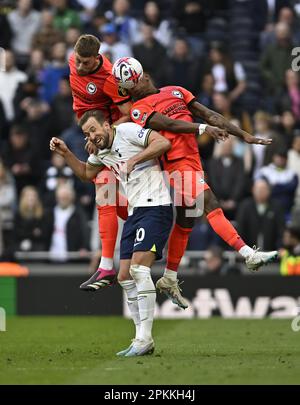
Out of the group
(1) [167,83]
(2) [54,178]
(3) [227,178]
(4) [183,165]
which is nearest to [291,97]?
(1) [167,83]

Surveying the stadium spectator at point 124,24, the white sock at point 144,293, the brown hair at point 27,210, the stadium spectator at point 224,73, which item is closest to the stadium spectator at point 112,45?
the stadium spectator at point 124,24

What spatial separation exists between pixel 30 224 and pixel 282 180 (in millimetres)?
4593

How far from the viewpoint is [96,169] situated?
1313cm

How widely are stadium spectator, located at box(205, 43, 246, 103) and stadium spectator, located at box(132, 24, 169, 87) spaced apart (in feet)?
2.88

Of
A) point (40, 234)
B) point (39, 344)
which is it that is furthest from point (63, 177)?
point (39, 344)

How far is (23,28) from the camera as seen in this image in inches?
955

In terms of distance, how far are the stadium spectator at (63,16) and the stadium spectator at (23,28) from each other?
0.39 metres

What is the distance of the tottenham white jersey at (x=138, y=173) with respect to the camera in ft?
39.8

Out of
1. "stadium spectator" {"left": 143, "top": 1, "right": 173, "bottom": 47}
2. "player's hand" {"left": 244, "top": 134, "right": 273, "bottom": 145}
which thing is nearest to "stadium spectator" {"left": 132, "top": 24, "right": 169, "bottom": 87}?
"stadium spectator" {"left": 143, "top": 1, "right": 173, "bottom": 47}

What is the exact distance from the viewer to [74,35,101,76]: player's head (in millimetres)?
12852

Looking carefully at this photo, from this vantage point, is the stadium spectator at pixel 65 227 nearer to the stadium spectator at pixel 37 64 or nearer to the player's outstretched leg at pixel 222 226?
the stadium spectator at pixel 37 64

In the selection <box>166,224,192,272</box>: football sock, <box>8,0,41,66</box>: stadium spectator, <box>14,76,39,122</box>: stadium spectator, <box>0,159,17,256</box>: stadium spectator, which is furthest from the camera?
<box>8,0,41,66</box>: stadium spectator

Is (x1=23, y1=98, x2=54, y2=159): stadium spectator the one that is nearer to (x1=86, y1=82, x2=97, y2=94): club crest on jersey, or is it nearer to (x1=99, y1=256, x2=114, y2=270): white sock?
(x1=86, y1=82, x2=97, y2=94): club crest on jersey
